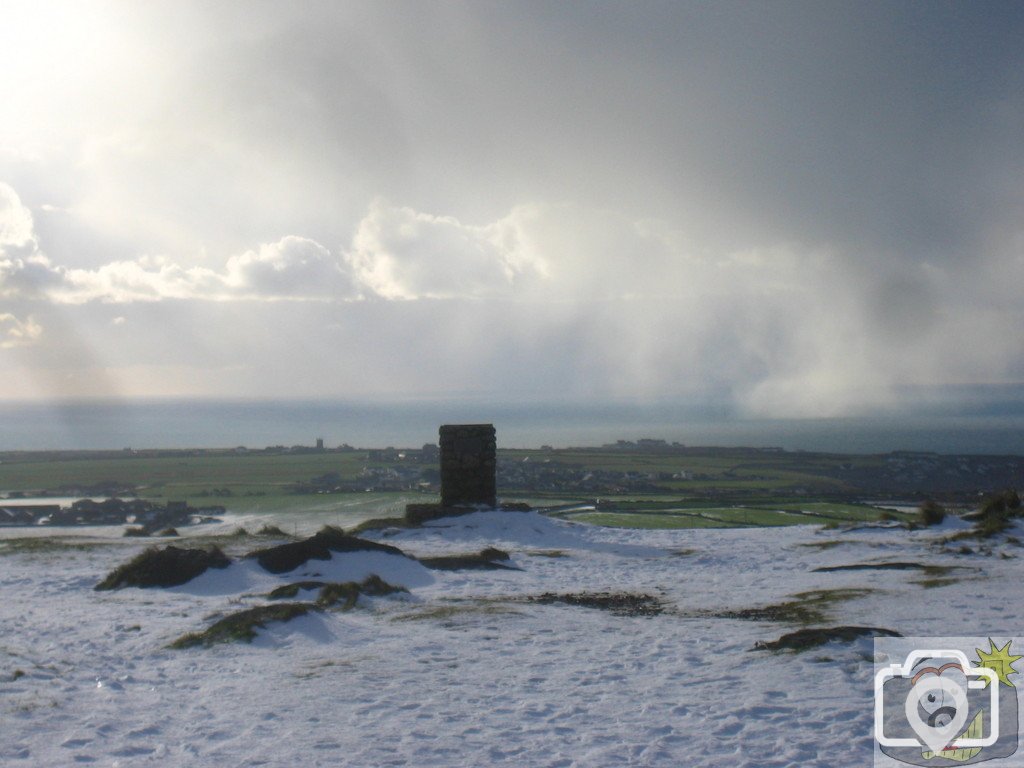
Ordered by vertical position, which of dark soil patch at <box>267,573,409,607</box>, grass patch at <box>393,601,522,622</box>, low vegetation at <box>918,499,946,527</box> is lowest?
grass patch at <box>393,601,522,622</box>

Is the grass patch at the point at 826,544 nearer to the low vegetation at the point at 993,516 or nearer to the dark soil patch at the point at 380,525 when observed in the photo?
the low vegetation at the point at 993,516

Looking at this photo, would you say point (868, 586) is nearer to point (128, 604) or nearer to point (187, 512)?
point (128, 604)

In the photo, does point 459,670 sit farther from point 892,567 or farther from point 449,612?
point 892,567

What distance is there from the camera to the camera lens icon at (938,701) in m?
5.22

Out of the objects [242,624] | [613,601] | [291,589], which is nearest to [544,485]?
[613,601]

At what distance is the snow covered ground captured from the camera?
17.7 ft

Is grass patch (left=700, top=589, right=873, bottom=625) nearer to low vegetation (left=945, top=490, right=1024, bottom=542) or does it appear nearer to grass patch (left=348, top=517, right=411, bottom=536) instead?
low vegetation (left=945, top=490, right=1024, bottom=542)

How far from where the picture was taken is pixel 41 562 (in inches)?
506

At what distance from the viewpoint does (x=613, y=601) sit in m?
10.5

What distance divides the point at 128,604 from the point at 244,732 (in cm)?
532

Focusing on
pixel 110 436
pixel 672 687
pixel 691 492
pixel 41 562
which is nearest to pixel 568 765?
pixel 672 687

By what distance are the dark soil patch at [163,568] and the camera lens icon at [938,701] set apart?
29.5ft

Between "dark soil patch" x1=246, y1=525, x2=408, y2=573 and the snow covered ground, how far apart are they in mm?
205

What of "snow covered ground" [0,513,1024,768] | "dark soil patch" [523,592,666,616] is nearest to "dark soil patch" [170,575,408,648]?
"snow covered ground" [0,513,1024,768]
